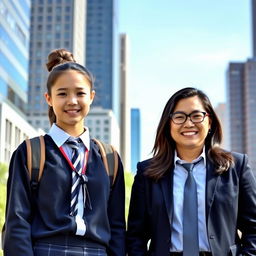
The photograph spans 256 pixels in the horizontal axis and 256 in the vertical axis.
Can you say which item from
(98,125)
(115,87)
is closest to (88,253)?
(98,125)

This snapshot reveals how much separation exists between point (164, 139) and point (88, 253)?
3.25 feet

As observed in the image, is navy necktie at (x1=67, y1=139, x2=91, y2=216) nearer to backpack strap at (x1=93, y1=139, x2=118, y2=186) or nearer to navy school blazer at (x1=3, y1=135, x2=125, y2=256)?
navy school blazer at (x1=3, y1=135, x2=125, y2=256)

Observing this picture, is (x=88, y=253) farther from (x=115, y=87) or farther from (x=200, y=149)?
(x=115, y=87)

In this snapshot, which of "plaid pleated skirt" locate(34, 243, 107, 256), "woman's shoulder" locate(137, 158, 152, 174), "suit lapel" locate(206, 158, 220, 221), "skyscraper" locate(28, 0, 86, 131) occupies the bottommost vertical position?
"plaid pleated skirt" locate(34, 243, 107, 256)

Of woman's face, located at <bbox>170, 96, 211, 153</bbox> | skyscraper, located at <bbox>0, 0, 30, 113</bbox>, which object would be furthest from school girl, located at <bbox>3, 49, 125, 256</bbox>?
skyscraper, located at <bbox>0, 0, 30, 113</bbox>

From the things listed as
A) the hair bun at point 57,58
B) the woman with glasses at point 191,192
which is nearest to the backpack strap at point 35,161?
the woman with glasses at point 191,192

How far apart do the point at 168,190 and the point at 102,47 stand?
12859cm

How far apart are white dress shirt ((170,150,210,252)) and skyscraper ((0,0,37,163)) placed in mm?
37404

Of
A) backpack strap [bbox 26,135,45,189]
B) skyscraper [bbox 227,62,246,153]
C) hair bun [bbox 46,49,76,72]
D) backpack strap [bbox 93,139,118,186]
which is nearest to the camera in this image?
backpack strap [bbox 26,135,45,189]

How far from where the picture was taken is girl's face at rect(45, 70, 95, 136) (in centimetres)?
326

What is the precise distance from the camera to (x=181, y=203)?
3.28 m

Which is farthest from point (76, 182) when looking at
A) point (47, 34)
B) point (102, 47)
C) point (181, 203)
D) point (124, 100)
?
point (124, 100)

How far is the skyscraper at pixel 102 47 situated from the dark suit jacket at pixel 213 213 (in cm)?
11907

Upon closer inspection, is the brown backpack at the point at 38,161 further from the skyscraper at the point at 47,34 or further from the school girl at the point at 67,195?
the skyscraper at the point at 47,34
